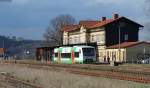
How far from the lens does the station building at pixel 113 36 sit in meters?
95.7

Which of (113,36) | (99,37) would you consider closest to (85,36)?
(99,37)

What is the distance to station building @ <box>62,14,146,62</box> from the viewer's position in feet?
314

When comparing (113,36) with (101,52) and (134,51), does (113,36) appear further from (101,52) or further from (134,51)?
(134,51)

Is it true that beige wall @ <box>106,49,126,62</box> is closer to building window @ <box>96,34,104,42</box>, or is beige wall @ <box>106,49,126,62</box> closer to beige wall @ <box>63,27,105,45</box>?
beige wall @ <box>63,27,105,45</box>

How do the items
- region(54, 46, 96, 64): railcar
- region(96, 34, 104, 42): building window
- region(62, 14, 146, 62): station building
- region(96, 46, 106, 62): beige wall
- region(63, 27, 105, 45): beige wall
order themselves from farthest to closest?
region(63, 27, 105, 45): beige wall
region(96, 34, 104, 42): building window
region(96, 46, 106, 62): beige wall
region(62, 14, 146, 62): station building
region(54, 46, 96, 64): railcar

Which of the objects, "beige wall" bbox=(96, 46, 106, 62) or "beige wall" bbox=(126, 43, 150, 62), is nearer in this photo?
"beige wall" bbox=(126, 43, 150, 62)

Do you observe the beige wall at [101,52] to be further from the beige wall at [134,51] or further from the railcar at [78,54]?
the railcar at [78,54]

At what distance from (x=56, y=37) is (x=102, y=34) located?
185 ft

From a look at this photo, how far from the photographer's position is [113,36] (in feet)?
355

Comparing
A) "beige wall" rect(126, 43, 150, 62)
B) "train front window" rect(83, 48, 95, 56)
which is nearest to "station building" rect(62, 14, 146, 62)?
"beige wall" rect(126, 43, 150, 62)

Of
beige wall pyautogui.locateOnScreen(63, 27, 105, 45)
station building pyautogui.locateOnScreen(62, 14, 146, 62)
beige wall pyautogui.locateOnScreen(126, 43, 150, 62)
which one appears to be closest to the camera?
beige wall pyautogui.locateOnScreen(126, 43, 150, 62)

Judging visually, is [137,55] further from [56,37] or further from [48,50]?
[56,37]

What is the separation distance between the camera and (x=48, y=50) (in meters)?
111

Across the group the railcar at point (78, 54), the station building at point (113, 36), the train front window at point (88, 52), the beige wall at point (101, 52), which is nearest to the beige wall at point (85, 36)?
the station building at point (113, 36)
